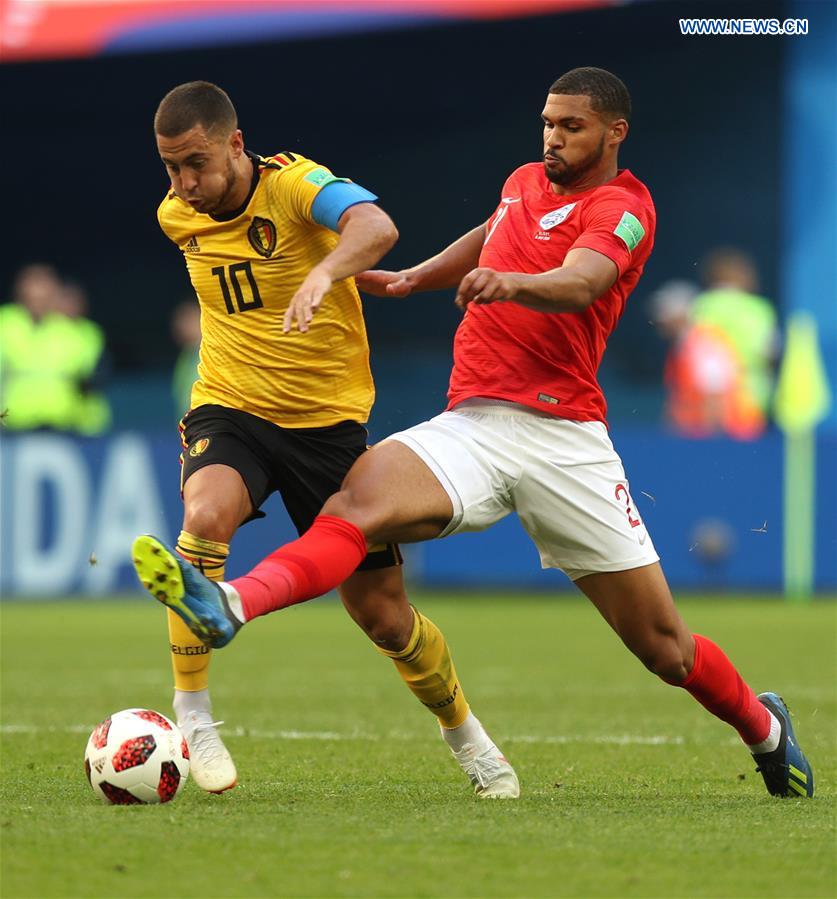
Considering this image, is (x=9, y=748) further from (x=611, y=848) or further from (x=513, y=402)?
(x=611, y=848)

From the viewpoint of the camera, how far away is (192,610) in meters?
4.70

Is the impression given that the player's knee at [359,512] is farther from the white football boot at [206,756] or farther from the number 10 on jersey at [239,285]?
the number 10 on jersey at [239,285]

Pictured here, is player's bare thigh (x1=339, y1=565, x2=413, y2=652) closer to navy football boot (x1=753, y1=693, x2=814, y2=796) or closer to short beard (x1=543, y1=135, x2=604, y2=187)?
navy football boot (x1=753, y1=693, x2=814, y2=796)

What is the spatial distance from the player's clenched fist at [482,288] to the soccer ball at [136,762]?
5.28ft

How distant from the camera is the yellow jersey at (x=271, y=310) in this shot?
585 centimetres

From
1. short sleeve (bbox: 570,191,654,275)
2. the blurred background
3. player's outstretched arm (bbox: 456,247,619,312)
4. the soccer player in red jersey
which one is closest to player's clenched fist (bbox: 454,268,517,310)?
player's outstretched arm (bbox: 456,247,619,312)

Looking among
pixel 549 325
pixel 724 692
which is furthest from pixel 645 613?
pixel 549 325

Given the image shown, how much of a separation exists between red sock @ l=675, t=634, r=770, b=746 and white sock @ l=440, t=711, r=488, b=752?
0.67 metres

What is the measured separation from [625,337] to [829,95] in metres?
5.94

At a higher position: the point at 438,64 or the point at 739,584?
the point at 438,64

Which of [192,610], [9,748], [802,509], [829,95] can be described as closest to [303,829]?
[192,610]

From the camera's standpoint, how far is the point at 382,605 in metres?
5.80

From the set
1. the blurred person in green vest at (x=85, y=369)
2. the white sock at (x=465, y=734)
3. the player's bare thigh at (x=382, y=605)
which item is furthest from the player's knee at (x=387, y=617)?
the blurred person in green vest at (x=85, y=369)

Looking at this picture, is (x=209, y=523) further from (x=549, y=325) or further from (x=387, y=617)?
(x=549, y=325)
